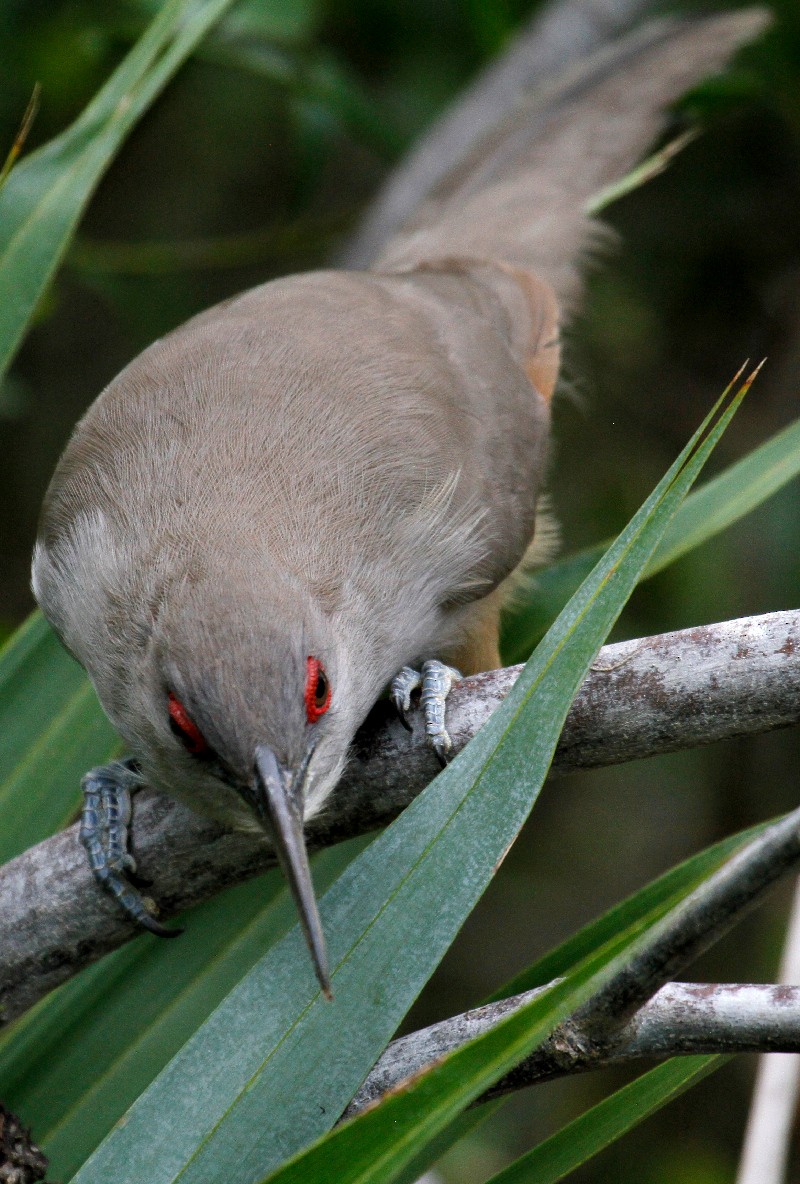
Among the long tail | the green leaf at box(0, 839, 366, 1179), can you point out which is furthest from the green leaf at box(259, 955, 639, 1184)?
the long tail

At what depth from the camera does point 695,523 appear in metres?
2.75

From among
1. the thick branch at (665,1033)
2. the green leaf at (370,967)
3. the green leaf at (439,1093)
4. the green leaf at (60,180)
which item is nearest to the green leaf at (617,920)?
the thick branch at (665,1033)

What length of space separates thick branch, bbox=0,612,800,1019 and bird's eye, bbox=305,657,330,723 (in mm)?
175

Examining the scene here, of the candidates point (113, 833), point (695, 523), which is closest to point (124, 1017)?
point (113, 833)

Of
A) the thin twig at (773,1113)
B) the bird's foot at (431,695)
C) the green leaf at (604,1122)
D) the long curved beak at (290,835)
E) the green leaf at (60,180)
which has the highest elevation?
the green leaf at (60,180)

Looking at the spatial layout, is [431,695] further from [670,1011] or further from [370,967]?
[670,1011]

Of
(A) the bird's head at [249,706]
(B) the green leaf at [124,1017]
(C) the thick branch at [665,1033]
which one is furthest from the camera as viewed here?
(B) the green leaf at [124,1017]

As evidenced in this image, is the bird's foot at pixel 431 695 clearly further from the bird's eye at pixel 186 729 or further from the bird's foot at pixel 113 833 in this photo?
the bird's foot at pixel 113 833

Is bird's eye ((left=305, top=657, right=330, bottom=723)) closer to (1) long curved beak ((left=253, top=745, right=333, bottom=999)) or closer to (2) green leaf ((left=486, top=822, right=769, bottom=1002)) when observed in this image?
(1) long curved beak ((left=253, top=745, right=333, bottom=999))

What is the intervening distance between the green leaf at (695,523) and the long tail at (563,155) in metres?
1.34

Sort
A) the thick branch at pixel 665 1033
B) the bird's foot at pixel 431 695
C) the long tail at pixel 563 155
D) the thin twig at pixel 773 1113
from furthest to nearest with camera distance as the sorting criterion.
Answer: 1. the long tail at pixel 563 155
2. the thin twig at pixel 773 1113
3. the bird's foot at pixel 431 695
4. the thick branch at pixel 665 1033

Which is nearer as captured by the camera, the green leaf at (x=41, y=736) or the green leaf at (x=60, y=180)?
the green leaf at (x=41, y=736)

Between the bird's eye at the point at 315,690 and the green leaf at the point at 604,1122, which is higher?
the bird's eye at the point at 315,690

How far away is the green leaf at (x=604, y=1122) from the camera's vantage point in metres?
1.87
